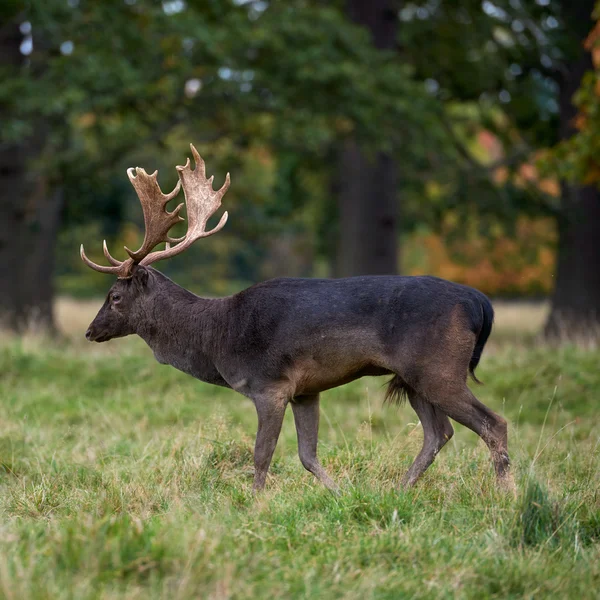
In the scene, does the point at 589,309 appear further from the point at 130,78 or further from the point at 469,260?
the point at 469,260

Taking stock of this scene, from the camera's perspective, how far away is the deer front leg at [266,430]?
6.39 meters

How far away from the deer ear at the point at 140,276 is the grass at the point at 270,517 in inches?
47.3

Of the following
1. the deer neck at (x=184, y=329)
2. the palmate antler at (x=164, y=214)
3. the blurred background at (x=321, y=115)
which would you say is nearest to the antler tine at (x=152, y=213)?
the palmate antler at (x=164, y=214)

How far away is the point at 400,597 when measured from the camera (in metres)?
4.27

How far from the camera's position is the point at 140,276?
7.13 m

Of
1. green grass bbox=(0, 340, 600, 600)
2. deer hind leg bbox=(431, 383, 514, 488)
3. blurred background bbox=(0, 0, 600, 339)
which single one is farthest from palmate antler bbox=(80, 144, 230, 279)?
blurred background bbox=(0, 0, 600, 339)

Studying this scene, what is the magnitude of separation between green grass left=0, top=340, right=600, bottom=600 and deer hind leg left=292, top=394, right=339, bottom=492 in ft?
0.34

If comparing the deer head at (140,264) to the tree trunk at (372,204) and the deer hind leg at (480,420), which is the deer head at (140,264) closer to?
the deer hind leg at (480,420)

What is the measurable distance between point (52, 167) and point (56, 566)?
12889 millimetres

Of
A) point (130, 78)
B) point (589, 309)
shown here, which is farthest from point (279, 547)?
point (589, 309)

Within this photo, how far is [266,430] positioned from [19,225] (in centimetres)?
1273

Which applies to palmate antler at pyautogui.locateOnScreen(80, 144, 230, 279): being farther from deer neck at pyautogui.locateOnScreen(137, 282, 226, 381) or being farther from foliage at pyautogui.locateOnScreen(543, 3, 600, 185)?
foliage at pyautogui.locateOnScreen(543, 3, 600, 185)

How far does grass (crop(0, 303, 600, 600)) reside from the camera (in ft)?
14.0

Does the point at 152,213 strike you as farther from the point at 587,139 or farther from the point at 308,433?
the point at 587,139
